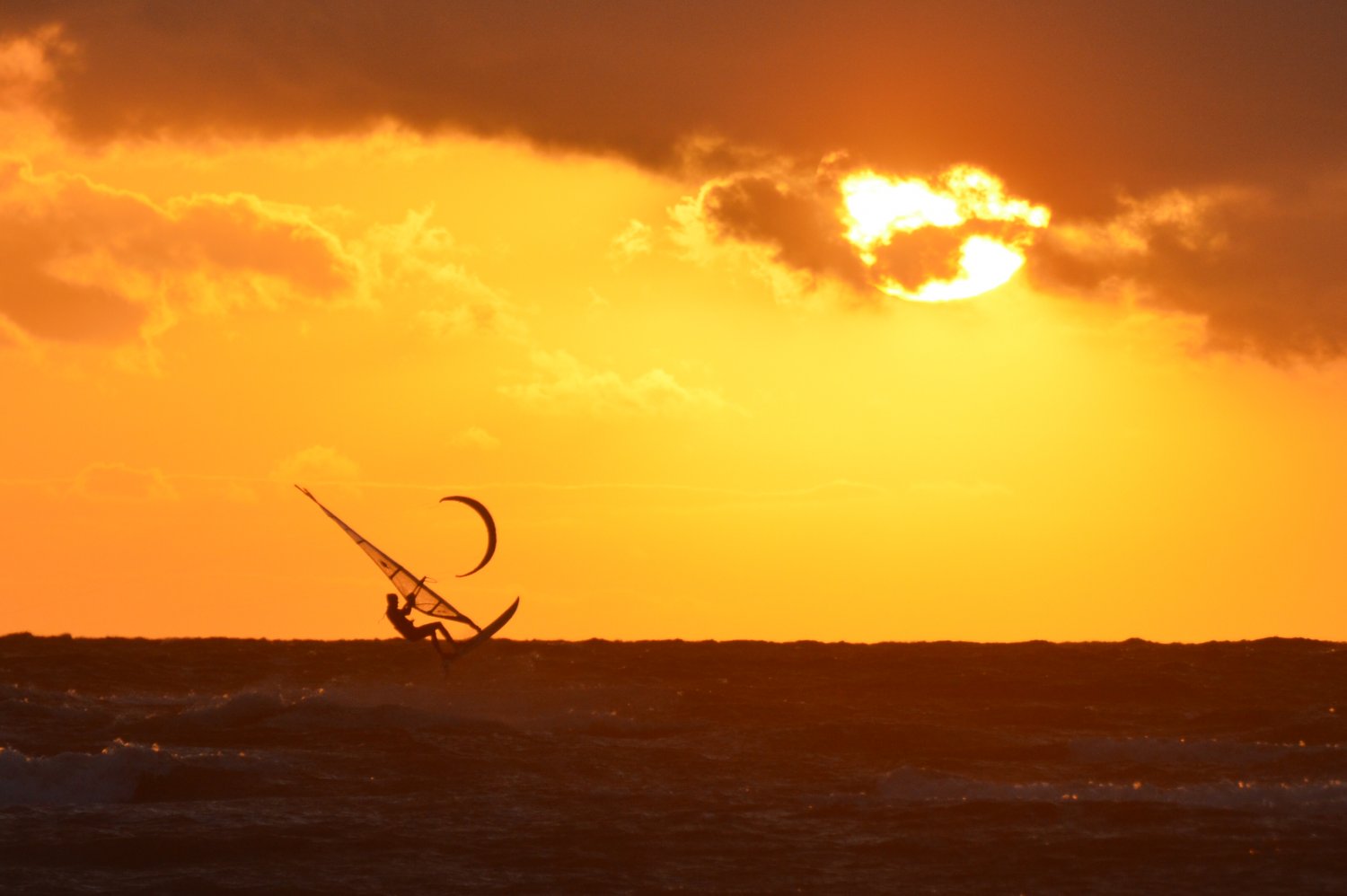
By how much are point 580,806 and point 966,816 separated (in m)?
5.17

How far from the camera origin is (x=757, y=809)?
70.0 feet

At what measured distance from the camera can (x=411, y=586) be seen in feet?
106

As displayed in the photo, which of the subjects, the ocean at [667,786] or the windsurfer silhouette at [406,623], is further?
the windsurfer silhouette at [406,623]

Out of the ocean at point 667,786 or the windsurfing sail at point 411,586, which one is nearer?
the ocean at point 667,786

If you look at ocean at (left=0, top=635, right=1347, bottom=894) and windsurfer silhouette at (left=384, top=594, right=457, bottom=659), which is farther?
windsurfer silhouette at (left=384, top=594, right=457, bottom=659)

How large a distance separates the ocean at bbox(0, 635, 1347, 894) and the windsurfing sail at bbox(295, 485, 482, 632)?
1.97 meters

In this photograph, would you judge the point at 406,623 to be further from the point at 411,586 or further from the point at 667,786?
the point at 667,786

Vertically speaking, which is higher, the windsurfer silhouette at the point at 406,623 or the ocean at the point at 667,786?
the windsurfer silhouette at the point at 406,623

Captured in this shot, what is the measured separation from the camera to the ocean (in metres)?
18.1

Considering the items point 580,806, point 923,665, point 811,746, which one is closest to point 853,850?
point 580,806

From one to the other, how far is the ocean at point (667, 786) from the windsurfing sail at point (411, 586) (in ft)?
6.47

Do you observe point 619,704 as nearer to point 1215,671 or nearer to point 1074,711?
point 1074,711

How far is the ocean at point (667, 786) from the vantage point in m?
18.1

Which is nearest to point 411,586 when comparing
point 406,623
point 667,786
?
point 406,623
